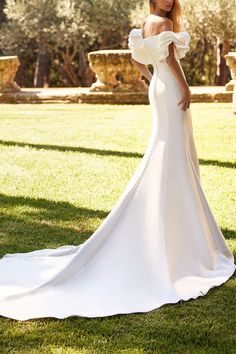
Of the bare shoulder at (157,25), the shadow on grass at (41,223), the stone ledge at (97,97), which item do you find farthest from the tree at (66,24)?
the bare shoulder at (157,25)

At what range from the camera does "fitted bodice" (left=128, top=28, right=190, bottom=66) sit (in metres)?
4.47

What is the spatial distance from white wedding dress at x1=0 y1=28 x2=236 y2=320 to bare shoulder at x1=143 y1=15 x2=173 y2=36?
0.06 m

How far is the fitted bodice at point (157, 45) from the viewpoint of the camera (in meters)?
4.47

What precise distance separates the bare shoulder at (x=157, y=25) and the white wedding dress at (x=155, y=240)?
6 cm

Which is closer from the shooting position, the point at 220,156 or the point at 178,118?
the point at 178,118

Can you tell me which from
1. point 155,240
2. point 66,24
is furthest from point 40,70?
point 155,240

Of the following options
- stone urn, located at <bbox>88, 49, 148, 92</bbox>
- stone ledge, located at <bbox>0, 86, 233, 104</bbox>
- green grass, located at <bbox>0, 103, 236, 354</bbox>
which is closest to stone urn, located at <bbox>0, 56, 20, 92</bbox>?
stone ledge, located at <bbox>0, 86, 233, 104</bbox>

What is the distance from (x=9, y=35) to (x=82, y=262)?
65.1 feet

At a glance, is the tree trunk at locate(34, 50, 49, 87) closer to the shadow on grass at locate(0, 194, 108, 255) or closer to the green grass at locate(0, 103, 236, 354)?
the green grass at locate(0, 103, 236, 354)

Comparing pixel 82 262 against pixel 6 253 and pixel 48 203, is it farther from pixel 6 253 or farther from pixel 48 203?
pixel 48 203

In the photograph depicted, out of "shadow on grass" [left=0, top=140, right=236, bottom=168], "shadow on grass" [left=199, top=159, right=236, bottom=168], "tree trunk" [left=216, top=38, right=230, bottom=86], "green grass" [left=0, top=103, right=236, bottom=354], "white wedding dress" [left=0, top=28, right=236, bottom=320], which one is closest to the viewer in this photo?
"green grass" [left=0, top=103, right=236, bottom=354]

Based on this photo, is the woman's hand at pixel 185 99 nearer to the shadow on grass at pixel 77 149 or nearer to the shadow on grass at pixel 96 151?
the shadow on grass at pixel 96 151

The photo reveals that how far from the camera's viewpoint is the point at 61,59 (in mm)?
25266

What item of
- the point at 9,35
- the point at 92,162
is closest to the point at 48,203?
the point at 92,162
